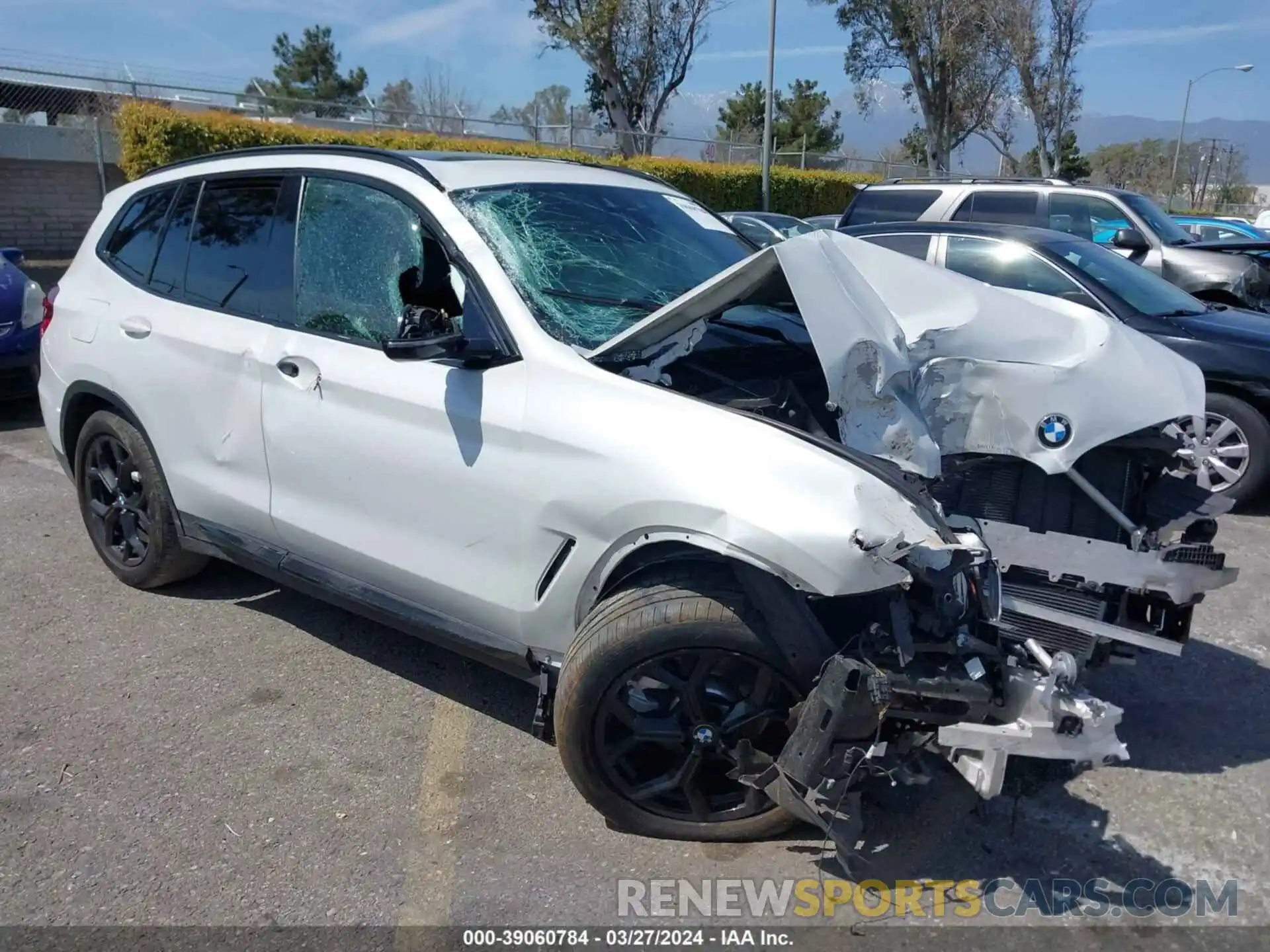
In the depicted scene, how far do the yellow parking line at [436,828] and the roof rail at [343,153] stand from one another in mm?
1879

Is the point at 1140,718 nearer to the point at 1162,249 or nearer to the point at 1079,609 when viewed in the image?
the point at 1079,609

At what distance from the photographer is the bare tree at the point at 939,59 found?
33.0 metres

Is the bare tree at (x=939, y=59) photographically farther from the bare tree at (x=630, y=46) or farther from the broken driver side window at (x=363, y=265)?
the broken driver side window at (x=363, y=265)

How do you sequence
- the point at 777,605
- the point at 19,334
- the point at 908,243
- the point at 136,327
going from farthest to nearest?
the point at 19,334
the point at 908,243
the point at 136,327
the point at 777,605

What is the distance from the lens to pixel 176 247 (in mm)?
4270

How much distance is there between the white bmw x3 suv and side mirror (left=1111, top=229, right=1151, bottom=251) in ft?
24.5

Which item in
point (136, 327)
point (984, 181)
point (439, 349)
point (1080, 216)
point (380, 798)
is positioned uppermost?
point (984, 181)

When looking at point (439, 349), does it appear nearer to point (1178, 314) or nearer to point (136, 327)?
point (136, 327)

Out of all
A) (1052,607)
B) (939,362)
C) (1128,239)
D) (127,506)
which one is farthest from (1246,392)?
(127,506)

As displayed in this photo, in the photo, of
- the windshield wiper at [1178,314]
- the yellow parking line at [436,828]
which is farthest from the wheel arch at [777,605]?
the windshield wiper at [1178,314]

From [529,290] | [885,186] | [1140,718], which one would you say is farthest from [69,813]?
[885,186]

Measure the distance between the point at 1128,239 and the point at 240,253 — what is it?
29.5 ft

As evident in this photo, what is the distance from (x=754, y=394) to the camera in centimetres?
324

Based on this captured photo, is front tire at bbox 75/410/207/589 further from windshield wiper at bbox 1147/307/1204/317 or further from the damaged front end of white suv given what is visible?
windshield wiper at bbox 1147/307/1204/317
